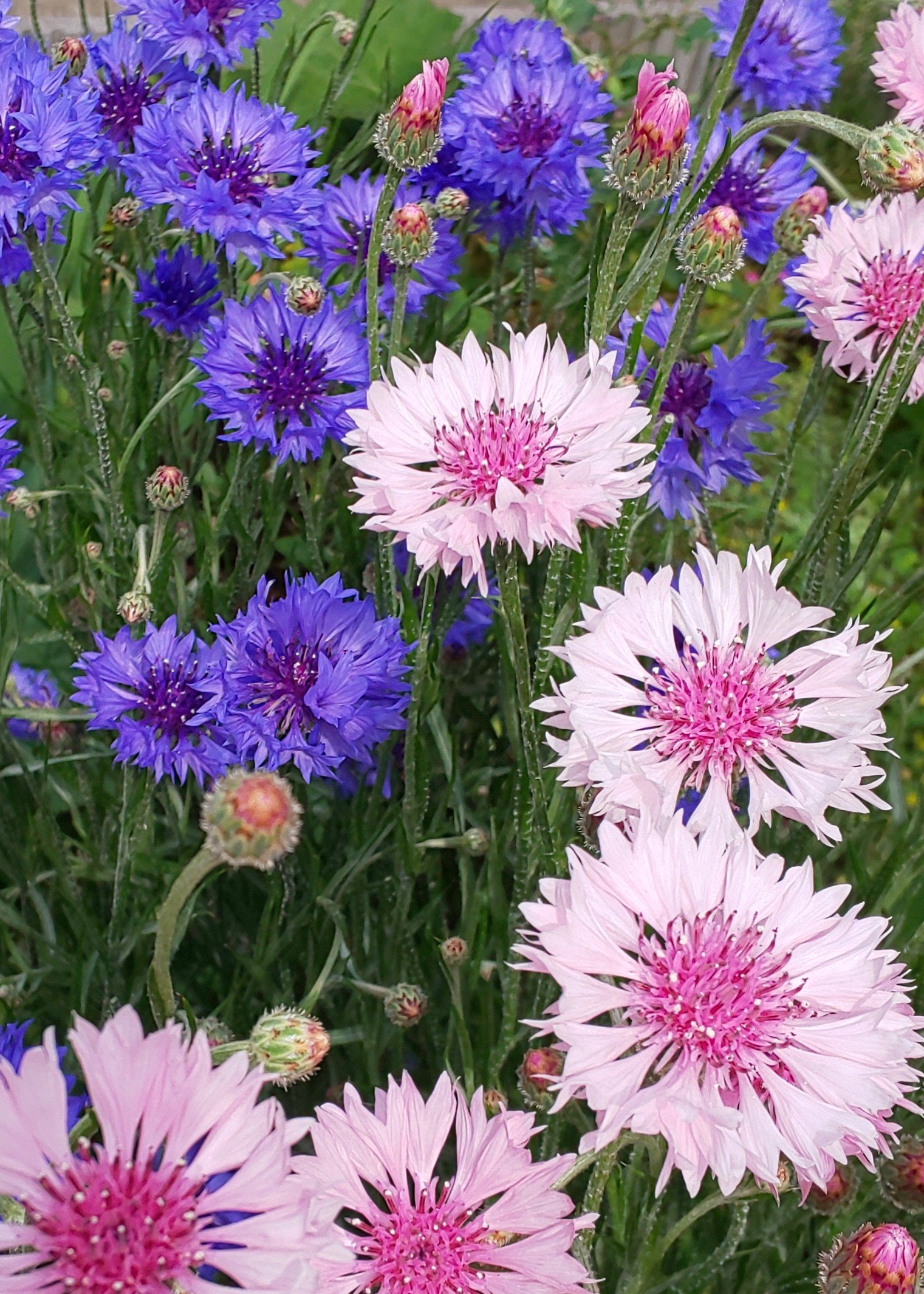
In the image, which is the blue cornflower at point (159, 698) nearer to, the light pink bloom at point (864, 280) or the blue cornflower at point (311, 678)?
the blue cornflower at point (311, 678)

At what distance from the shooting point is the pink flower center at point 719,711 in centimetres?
69

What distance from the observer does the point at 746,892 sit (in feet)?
1.92

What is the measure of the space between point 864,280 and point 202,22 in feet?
1.94

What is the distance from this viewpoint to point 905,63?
35.6 inches

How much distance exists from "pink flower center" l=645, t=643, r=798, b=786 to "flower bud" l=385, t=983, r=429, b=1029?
0.90ft

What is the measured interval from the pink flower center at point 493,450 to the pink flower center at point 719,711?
5.8 inches

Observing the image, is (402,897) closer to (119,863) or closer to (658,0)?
(119,863)

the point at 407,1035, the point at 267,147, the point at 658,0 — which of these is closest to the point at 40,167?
the point at 267,147

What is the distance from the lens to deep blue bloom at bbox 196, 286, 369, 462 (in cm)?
89

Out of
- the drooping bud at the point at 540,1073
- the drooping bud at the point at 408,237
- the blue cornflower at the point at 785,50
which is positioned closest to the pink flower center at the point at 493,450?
the drooping bud at the point at 408,237

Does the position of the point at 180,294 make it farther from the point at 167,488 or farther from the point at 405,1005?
the point at 405,1005

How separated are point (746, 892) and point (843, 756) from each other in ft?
0.36

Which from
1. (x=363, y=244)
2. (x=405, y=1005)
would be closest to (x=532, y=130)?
(x=363, y=244)

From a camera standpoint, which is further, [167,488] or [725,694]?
[167,488]
